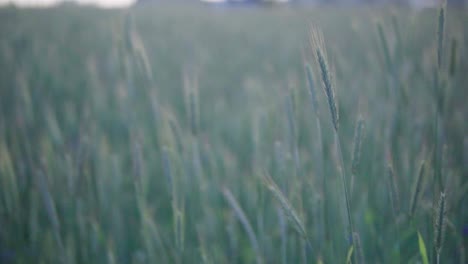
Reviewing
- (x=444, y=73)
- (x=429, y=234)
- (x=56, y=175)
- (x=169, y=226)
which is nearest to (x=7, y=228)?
(x=56, y=175)

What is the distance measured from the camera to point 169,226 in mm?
934

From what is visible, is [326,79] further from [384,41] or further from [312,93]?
[384,41]

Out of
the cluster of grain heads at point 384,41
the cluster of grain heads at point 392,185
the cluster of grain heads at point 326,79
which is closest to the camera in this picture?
the cluster of grain heads at point 326,79

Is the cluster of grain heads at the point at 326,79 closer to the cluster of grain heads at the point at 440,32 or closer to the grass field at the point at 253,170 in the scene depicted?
the grass field at the point at 253,170

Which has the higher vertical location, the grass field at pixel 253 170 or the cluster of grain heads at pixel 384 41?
the cluster of grain heads at pixel 384 41

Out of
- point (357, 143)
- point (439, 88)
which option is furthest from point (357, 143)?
point (439, 88)

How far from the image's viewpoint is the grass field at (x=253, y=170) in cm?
52

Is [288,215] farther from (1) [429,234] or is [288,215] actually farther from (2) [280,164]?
(1) [429,234]

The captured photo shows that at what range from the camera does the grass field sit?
52 cm

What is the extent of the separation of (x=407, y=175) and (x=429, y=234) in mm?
182

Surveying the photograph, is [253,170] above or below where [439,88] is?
below

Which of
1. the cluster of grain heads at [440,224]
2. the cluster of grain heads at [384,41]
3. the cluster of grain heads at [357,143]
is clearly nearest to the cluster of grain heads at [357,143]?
the cluster of grain heads at [357,143]

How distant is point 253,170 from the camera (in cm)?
88

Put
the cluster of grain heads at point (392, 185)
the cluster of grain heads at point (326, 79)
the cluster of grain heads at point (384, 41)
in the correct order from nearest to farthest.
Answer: the cluster of grain heads at point (326, 79) → the cluster of grain heads at point (392, 185) → the cluster of grain heads at point (384, 41)
